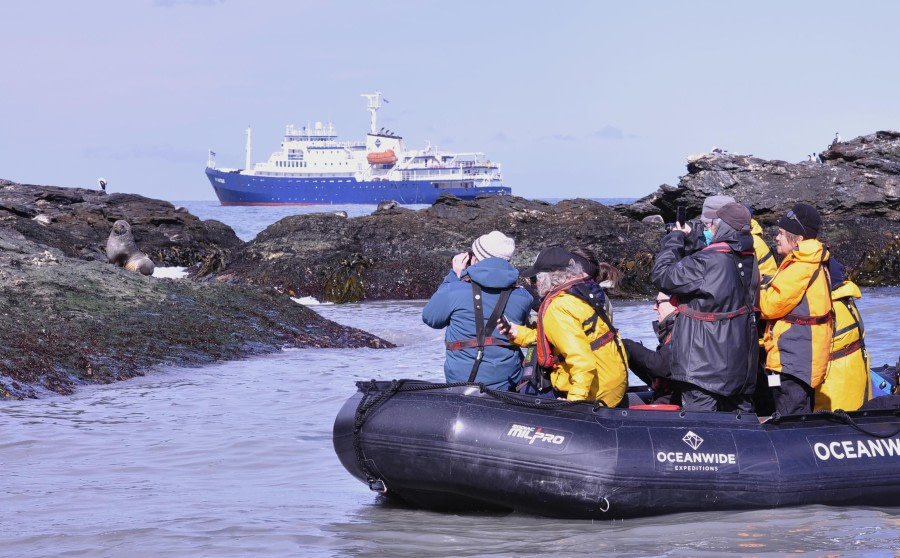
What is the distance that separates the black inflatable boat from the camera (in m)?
5.43

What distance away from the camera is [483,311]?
588 centimetres

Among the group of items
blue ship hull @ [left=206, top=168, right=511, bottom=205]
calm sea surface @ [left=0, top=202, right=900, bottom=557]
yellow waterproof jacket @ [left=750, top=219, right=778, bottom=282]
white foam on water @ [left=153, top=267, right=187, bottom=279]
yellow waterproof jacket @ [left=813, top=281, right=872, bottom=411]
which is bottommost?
calm sea surface @ [left=0, top=202, right=900, bottom=557]

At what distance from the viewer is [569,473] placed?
5.41 metres

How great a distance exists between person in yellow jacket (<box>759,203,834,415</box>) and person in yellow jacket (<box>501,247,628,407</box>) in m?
0.85

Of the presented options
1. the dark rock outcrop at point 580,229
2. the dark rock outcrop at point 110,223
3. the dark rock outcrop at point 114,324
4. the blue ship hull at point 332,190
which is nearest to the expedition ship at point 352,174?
the blue ship hull at point 332,190

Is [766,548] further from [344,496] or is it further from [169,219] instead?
[169,219]

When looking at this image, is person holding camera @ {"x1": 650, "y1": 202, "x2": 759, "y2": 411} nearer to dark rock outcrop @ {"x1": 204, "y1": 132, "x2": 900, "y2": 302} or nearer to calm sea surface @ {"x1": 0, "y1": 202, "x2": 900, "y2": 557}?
calm sea surface @ {"x1": 0, "y1": 202, "x2": 900, "y2": 557}

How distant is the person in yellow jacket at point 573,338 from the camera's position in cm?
550

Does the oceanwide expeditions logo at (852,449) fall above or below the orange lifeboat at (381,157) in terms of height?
below

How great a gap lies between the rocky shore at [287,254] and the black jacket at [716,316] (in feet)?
19.5

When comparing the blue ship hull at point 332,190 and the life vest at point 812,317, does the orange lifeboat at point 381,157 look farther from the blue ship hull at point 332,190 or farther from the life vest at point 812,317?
the life vest at point 812,317

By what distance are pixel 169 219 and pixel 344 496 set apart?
78.1 feet

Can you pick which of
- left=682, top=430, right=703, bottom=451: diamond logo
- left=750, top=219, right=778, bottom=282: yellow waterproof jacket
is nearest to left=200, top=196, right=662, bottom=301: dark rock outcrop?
left=750, top=219, right=778, bottom=282: yellow waterproof jacket

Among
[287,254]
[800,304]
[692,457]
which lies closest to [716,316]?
[800,304]
